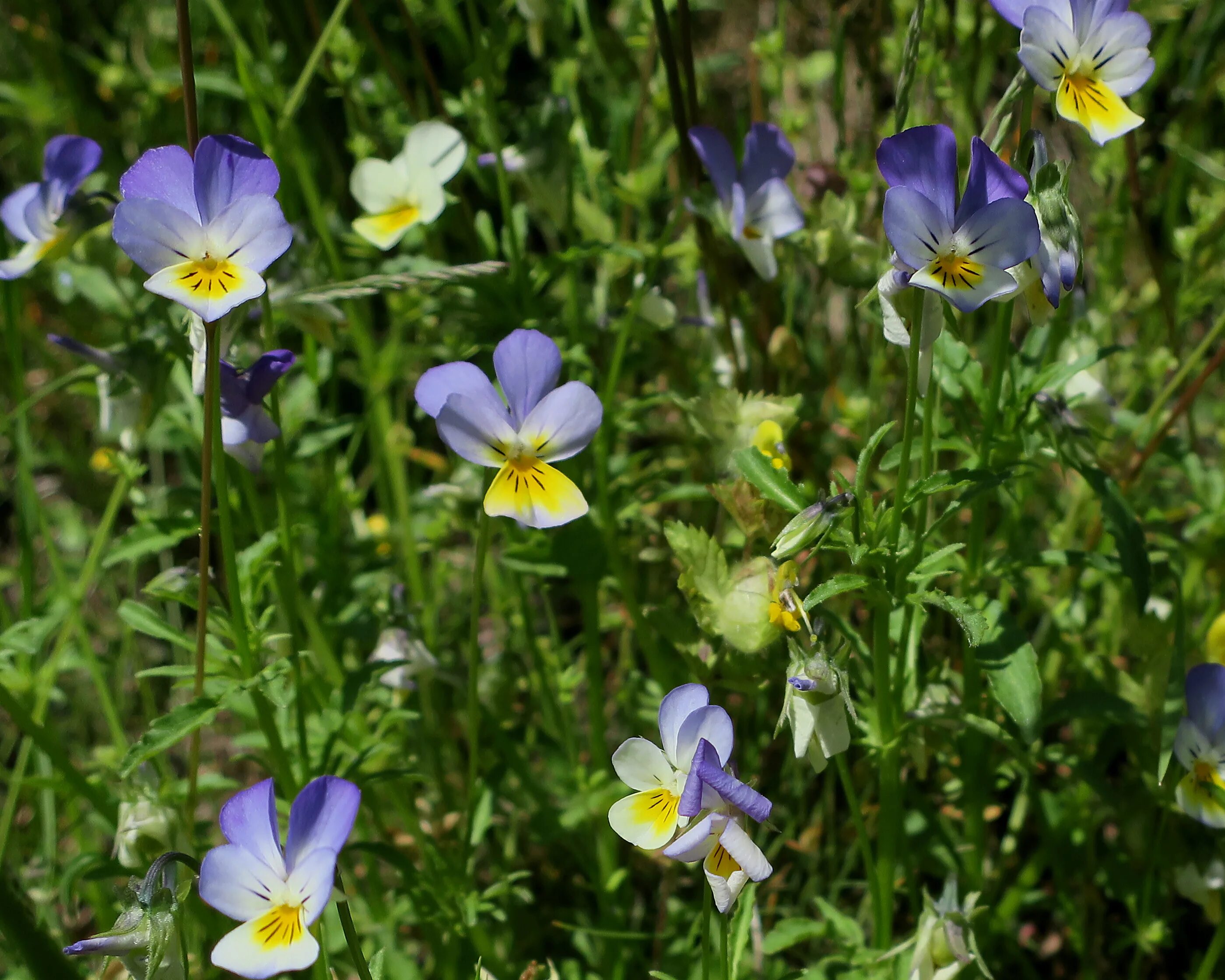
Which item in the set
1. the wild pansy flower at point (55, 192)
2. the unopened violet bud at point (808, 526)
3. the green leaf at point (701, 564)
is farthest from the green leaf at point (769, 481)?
the wild pansy flower at point (55, 192)

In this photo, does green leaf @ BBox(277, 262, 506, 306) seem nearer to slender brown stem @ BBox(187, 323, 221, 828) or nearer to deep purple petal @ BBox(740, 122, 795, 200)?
slender brown stem @ BBox(187, 323, 221, 828)

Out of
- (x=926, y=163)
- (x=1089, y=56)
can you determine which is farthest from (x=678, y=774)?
(x=1089, y=56)

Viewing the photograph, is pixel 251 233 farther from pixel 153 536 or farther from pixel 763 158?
pixel 763 158

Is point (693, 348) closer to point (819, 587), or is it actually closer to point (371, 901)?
point (819, 587)

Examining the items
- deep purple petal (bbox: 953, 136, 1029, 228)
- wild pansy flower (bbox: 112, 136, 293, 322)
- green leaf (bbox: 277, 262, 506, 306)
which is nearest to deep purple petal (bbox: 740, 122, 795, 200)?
green leaf (bbox: 277, 262, 506, 306)

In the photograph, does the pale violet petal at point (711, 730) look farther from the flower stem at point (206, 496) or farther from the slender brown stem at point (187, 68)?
the slender brown stem at point (187, 68)

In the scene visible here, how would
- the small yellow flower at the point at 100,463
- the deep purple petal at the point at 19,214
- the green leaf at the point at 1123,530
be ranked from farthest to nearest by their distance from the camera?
the small yellow flower at the point at 100,463, the deep purple petal at the point at 19,214, the green leaf at the point at 1123,530
